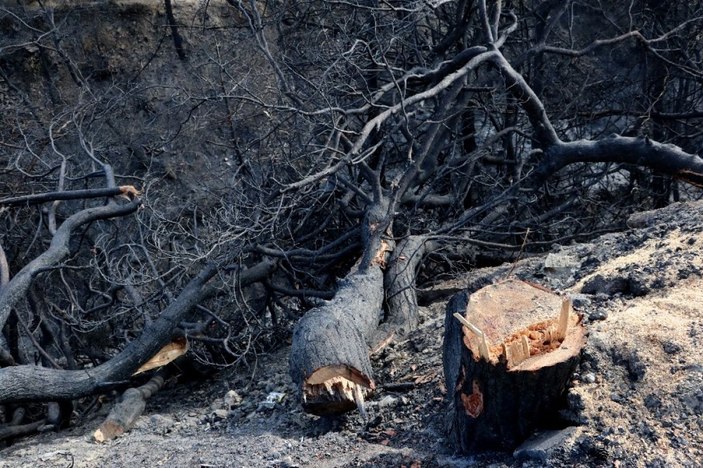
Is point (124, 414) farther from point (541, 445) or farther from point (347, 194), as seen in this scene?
point (541, 445)

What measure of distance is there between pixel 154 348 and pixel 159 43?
6.79 meters

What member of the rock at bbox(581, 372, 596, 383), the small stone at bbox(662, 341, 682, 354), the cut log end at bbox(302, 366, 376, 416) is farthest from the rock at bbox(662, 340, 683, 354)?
the cut log end at bbox(302, 366, 376, 416)

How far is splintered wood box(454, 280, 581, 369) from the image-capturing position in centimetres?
263

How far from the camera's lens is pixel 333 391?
3588 mm

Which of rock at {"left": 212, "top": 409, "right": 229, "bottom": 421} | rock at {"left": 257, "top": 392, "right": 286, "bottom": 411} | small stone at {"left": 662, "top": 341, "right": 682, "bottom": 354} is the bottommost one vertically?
rock at {"left": 212, "top": 409, "right": 229, "bottom": 421}

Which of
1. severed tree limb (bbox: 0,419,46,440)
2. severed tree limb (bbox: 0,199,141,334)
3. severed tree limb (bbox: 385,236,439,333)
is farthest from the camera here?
severed tree limb (bbox: 0,419,46,440)

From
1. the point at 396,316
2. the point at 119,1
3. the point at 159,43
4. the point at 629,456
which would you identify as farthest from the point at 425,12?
the point at 119,1

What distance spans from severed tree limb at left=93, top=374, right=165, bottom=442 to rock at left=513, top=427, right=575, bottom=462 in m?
2.68

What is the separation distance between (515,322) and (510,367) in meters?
0.26

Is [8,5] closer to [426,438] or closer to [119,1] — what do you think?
[119,1]

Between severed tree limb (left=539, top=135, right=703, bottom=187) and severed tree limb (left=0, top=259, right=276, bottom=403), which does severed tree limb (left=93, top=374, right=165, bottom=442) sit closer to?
severed tree limb (left=0, top=259, right=276, bottom=403)

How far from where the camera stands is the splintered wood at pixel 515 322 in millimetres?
2633

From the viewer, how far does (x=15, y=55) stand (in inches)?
423

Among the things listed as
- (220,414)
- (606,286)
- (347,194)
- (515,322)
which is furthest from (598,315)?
(347,194)
